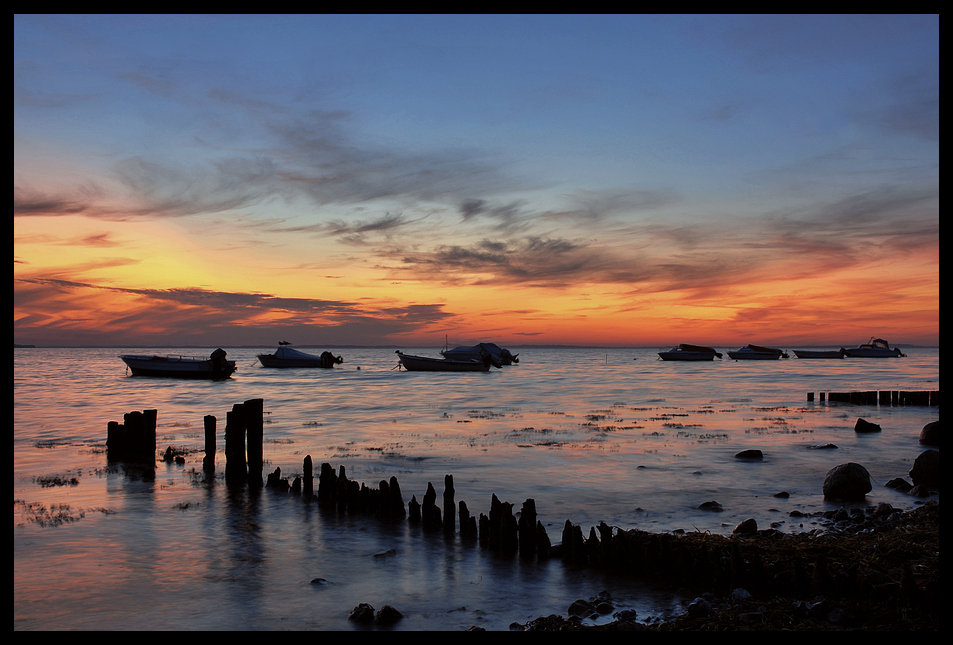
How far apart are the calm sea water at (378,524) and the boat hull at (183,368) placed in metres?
40.7

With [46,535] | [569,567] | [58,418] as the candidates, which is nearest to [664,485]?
[569,567]

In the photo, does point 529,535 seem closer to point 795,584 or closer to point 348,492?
point 795,584

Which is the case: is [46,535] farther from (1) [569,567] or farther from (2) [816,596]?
(2) [816,596]

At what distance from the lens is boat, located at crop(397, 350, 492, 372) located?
9494 cm

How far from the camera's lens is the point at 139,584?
1022 cm

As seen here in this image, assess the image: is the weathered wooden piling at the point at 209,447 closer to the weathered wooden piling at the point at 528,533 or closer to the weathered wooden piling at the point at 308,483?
the weathered wooden piling at the point at 308,483

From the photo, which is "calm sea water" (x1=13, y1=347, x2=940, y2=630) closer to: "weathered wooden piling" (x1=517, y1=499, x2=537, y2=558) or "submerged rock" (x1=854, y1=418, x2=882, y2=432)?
"weathered wooden piling" (x1=517, y1=499, x2=537, y2=558)

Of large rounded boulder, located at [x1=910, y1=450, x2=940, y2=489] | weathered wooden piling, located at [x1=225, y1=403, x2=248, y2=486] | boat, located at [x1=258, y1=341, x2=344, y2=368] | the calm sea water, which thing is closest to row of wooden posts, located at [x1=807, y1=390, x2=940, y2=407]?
the calm sea water

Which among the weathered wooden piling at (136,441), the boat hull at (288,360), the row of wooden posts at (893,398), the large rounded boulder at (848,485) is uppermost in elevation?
the boat hull at (288,360)

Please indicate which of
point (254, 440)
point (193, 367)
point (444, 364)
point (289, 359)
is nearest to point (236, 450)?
point (254, 440)

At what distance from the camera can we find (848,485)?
15.2m

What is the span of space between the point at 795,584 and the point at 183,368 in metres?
79.8

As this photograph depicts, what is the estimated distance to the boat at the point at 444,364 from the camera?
9494 cm

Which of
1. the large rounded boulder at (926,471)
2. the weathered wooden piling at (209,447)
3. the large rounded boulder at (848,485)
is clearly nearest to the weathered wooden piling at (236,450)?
the weathered wooden piling at (209,447)
